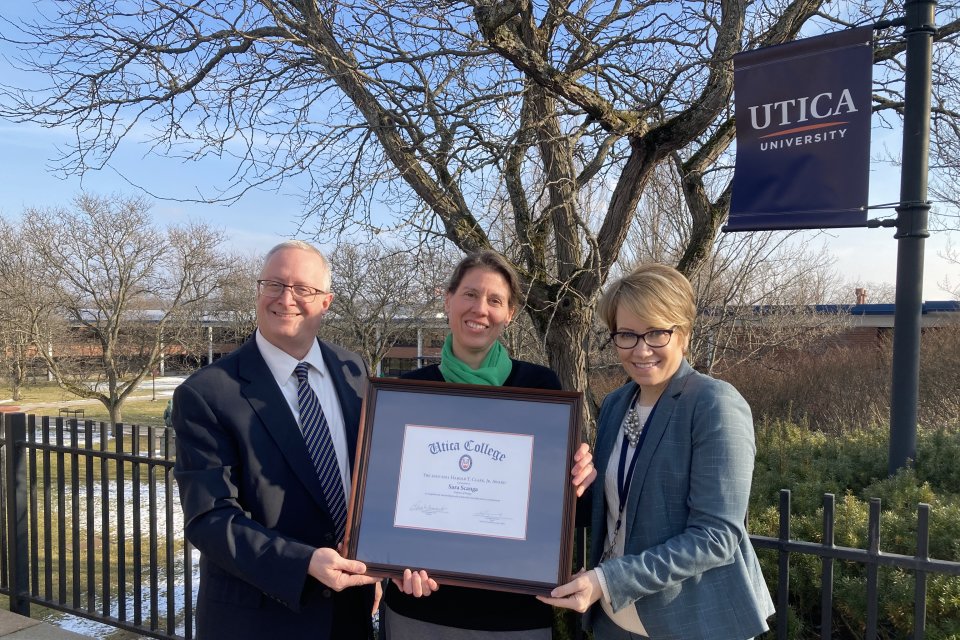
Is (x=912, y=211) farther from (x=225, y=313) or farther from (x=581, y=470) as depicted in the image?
(x=225, y=313)

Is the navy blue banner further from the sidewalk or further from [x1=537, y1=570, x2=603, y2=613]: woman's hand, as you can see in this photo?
the sidewalk

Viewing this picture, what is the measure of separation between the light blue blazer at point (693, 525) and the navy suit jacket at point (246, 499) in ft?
3.35

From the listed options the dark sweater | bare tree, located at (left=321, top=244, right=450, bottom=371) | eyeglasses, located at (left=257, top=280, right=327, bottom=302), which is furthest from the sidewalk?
bare tree, located at (left=321, top=244, right=450, bottom=371)

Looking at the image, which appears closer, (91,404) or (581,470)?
(581,470)

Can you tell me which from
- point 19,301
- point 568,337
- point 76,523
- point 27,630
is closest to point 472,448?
point 568,337

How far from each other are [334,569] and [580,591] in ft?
2.41

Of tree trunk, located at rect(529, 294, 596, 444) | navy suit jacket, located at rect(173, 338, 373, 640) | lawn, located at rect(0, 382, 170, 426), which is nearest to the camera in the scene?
navy suit jacket, located at rect(173, 338, 373, 640)

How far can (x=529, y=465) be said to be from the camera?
203cm

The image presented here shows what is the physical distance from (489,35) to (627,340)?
2.98 meters

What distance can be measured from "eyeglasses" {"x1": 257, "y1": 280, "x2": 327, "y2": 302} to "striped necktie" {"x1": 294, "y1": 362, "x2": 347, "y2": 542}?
322mm

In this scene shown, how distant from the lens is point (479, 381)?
237 centimetres

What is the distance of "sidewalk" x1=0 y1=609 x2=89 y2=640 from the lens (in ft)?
14.1

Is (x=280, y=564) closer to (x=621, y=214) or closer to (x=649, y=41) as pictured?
(x=621, y=214)

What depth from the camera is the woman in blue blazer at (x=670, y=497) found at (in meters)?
1.80
